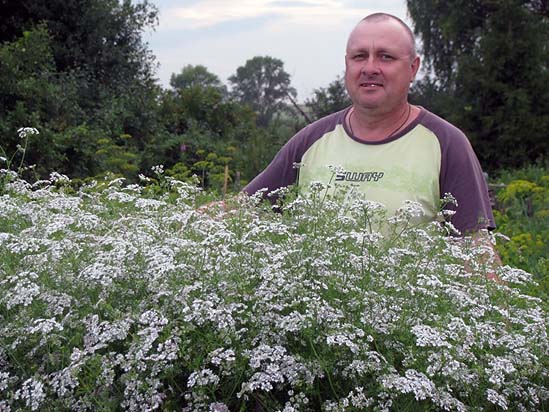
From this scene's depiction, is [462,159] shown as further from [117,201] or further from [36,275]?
[36,275]

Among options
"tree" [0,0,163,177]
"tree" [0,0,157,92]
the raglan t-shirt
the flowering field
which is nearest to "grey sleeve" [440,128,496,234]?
the raglan t-shirt

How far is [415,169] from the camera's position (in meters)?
3.32

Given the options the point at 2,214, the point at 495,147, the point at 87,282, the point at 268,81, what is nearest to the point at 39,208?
the point at 2,214

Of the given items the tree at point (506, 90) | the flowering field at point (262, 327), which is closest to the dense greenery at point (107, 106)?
the tree at point (506, 90)

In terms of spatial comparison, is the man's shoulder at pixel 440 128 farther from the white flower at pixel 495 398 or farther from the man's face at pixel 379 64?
the white flower at pixel 495 398

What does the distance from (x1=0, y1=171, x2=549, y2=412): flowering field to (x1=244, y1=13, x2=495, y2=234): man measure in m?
1.10

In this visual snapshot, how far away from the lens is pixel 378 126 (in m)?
3.51

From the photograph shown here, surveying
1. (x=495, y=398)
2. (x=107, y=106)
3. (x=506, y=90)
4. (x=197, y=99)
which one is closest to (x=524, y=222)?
(x=495, y=398)

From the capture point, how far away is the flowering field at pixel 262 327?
1655 millimetres

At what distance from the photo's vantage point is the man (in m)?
3.27

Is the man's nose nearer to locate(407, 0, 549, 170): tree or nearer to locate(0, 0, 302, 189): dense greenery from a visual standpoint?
locate(0, 0, 302, 189): dense greenery

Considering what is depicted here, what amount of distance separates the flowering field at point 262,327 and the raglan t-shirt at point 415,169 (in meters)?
1.07

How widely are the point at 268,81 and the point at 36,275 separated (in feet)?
109

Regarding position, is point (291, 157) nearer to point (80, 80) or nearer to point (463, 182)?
point (463, 182)
